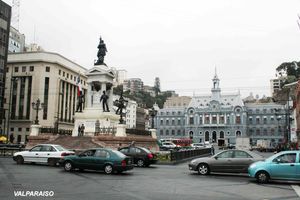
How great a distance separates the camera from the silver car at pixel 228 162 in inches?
721

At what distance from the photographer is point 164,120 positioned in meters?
127

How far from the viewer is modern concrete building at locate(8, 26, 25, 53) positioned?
9590 cm

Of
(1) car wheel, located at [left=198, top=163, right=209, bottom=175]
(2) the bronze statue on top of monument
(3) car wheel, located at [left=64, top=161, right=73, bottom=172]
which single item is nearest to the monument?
(2) the bronze statue on top of monument

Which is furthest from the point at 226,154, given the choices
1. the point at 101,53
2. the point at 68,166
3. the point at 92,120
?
the point at 101,53

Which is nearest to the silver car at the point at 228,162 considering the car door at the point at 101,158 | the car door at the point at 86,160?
the car door at the point at 101,158

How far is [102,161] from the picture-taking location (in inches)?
720

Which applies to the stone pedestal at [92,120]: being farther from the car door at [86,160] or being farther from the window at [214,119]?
the window at [214,119]

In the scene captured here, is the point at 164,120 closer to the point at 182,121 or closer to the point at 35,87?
the point at 182,121

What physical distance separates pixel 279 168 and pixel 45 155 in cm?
1496

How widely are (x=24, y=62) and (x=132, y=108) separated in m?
74.4

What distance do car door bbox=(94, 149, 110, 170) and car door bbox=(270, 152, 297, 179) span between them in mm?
8329

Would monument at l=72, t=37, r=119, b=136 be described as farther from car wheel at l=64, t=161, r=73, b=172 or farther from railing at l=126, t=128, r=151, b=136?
car wheel at l=64, t=161, r=73, b=172

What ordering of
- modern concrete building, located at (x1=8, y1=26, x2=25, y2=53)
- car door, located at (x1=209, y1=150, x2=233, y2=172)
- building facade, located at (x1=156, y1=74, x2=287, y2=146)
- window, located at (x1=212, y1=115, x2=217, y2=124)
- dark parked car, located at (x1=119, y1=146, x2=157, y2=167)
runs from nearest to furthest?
car door, located at (x1=209, y1=150, x2=233, y2=172) < dark parked car, located at (x1=119, y1=146, x2=157, y2=167) < modern concrete building, located at (x1=8, y1=26, x2=25, y2=53) < building facade, located at (x1=156, y1=74, x2=287, y2=146) < window, located at (x1=212, y1=115, x2=217, y2=124)

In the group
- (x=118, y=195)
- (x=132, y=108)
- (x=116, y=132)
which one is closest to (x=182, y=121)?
(x=132, y=108)
